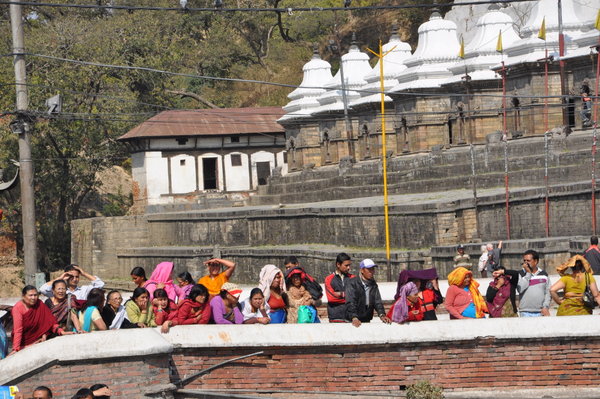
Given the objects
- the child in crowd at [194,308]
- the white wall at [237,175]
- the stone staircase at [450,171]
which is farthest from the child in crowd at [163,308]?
the white wall at [237,175]

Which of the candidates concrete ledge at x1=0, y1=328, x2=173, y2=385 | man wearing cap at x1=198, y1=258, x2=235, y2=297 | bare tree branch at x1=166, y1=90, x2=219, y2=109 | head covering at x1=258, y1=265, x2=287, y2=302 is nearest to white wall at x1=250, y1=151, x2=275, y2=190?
bare tree branch at x1=166, y1=90, x2=219, y2=109

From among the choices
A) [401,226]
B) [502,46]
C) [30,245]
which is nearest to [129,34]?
[502,46]

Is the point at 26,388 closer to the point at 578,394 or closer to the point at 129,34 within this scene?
the point at 578,394

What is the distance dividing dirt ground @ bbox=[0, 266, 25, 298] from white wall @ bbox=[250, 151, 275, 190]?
410 inches

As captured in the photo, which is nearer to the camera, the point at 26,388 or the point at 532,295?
the point at 26,388

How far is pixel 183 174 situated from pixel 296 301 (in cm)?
3518

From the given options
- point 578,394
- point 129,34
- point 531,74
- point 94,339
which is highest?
point 129,34

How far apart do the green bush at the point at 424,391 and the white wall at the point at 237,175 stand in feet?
123

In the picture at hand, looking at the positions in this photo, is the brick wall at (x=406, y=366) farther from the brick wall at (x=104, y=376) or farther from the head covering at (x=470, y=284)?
the head covering at (x=470, y=284)

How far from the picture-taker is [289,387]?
12.9 m

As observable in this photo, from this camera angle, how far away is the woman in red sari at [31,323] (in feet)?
41.7

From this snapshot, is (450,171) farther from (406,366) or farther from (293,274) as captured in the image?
(406,366)

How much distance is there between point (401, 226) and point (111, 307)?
17236 millimetres

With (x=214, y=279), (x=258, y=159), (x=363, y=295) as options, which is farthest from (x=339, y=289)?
(x=258, y=159)
